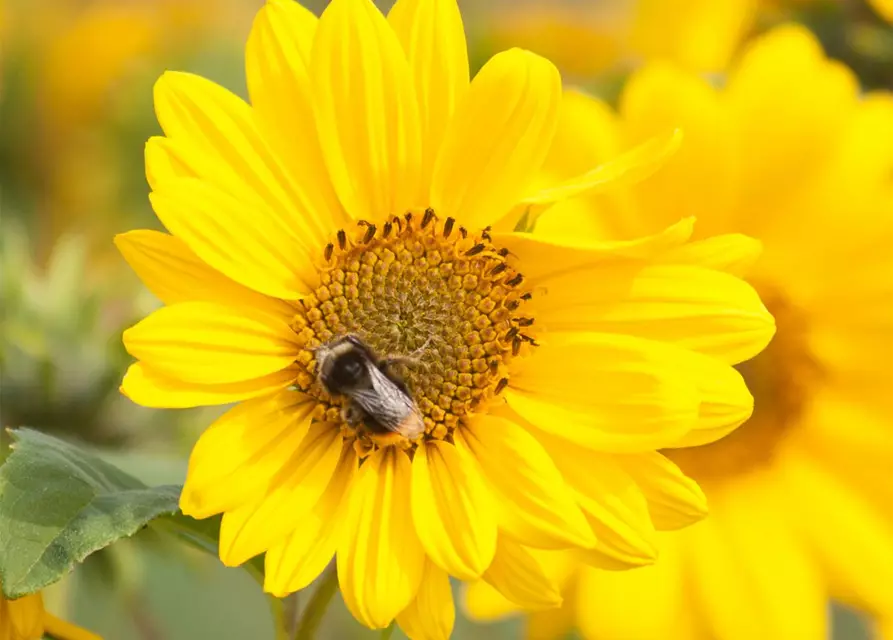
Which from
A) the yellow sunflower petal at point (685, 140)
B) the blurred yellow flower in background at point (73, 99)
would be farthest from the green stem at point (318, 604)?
the blurred yellow flower in background at point (73, 99)

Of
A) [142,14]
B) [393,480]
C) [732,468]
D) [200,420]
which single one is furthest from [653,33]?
[142,14]

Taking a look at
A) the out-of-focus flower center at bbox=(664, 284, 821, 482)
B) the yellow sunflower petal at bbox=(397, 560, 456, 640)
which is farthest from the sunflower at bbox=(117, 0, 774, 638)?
the out-of-focus flower center at bbox=(664, 284, 821, 482)

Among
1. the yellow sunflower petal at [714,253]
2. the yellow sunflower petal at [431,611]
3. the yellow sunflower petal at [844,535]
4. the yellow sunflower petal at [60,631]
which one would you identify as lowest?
the yellow sunflower petal at [844,535]

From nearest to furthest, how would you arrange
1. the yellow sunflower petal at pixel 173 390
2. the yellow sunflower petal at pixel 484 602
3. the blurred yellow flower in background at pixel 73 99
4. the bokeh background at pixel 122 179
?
1. the yellow sunflower petal at pixel 173 390
2. the yellow sunflower petal at pixel 484 602
3. the bokeh background at pixel 122 179
4. the blurred yellow flower in background at pixel 73 99

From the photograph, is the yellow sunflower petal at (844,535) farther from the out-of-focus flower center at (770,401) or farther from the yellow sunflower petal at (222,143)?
the yellow sunflower petal at (222,143)

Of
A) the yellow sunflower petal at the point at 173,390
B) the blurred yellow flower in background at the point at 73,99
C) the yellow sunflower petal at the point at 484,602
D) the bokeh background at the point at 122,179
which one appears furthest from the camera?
the blurred yellow flower in background at the point at 73,99

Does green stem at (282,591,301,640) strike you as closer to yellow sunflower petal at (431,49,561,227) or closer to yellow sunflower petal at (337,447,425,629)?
yellow sunflower petal at (337,447,425,629)

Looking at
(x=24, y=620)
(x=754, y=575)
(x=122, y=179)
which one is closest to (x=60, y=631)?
(x=24, y=620)
